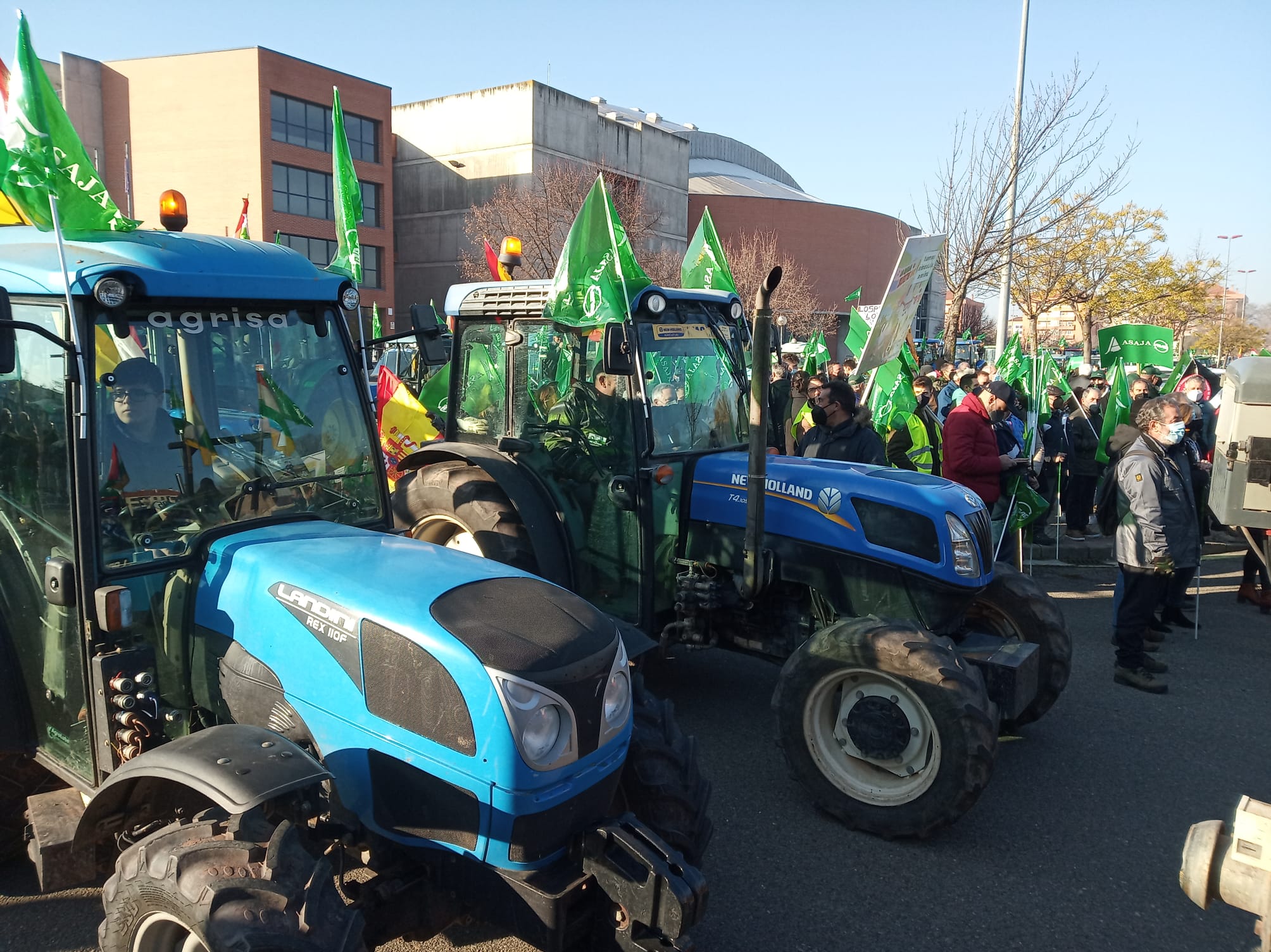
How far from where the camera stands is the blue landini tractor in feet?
8.24

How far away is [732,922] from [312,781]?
1967 millimetres

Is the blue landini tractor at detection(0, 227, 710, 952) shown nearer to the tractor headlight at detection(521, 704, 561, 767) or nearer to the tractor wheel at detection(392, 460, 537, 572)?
the tractor headlight at detection(521, 704, 561, 767)

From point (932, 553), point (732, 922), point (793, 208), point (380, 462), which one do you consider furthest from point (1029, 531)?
point (793, 208)

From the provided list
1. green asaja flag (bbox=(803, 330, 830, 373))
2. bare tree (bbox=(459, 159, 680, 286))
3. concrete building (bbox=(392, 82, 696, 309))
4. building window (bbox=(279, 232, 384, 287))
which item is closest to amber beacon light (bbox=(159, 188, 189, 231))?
green asaja flag (bbox=(803, 330, 830, 373))

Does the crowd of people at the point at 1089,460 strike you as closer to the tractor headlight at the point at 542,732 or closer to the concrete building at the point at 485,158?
the tractor headlight at the point at 542,732

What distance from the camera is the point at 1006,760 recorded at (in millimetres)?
5223

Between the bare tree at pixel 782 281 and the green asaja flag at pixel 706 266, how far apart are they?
1889cm

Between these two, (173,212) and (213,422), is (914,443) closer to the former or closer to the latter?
(173,212)

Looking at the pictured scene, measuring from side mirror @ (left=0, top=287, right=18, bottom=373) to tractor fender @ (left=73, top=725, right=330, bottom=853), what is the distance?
1153 mm

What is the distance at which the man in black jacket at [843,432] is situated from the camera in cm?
646

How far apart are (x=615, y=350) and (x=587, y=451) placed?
0.81m

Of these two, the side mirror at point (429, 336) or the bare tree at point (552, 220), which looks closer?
the side mirror at point (429, 336)

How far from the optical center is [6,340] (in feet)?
8.52

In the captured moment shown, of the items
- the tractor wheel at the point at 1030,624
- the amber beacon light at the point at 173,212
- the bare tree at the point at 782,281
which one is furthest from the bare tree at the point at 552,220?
the amber beacon light at the point at 173,212
